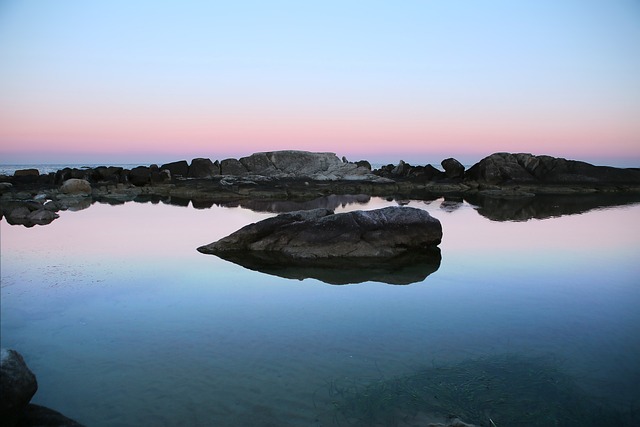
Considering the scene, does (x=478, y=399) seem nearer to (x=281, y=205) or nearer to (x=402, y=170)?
(x=281, y=205)

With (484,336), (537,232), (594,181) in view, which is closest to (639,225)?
(537,232)

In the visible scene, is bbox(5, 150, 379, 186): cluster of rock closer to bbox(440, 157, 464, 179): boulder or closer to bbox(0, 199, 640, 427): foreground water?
bbox(440, 157, 464, 179): boulder

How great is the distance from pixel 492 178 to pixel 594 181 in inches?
417

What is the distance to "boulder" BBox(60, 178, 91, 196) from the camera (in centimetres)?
3544

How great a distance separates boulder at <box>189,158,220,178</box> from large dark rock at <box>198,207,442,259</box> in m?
39.1

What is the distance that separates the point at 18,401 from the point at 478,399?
17.3ft

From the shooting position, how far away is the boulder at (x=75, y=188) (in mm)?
35438

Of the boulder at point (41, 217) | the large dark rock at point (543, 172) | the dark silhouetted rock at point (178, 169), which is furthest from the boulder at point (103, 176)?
the large dark rock at point (543, 172)

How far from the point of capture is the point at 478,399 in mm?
5762

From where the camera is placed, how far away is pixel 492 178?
156ft

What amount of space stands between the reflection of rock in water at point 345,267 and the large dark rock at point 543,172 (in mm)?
37004

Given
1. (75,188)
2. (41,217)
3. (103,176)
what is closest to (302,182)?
(103,176)

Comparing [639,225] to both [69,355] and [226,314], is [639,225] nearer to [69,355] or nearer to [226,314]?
[226,314]

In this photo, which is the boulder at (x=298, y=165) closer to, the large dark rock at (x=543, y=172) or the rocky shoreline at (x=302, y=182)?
the rocky shoreline at (x=302, y=182)
